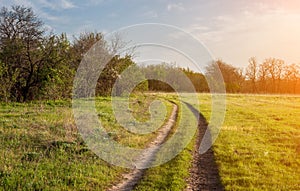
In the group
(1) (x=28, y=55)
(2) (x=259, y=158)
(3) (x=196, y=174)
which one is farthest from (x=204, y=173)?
(1) (x=28, y=55)

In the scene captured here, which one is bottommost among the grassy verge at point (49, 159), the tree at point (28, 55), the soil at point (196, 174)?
the soil at point (196, 174)

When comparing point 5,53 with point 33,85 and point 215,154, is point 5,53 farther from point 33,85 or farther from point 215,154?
point 215,154

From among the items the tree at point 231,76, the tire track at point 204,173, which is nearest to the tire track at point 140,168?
the tire track at point 204,173

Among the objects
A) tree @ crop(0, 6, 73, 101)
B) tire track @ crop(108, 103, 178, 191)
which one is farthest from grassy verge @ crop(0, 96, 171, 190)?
tree @ crop(0, 6, 73, 101)

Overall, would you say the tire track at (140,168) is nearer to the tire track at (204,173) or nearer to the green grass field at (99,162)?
the green grass field at (99,162)

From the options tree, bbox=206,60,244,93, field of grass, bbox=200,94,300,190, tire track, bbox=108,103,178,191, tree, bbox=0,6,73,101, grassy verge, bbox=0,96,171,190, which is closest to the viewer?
grassy verge, bbox=0,96,171,190

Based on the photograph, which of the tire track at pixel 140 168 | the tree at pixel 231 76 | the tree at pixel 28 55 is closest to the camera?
the tire track at pixel 140 168

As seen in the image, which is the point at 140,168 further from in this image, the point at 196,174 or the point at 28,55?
the point at 28,55

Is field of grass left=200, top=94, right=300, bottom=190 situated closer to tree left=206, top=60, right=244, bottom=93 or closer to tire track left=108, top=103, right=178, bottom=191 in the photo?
tire track left=108, top=103, right=178, bottom=191

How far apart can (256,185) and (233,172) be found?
129 cm

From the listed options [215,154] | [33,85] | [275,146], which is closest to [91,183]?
[215,154]

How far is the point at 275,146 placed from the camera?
14.4 metres

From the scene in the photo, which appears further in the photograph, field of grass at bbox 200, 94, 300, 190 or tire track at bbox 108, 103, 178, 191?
field of grass at bbox 200, 94, 300, 190

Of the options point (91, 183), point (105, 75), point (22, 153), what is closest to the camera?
point (91, 183)
